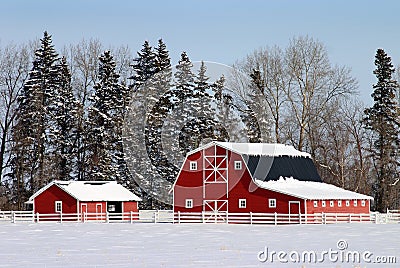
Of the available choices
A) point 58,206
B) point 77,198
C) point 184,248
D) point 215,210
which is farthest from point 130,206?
point 184,248

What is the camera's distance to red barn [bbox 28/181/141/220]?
154 ft

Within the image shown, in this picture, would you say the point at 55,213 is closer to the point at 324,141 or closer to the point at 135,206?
the point at 135,206

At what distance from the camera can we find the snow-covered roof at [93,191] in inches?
1855

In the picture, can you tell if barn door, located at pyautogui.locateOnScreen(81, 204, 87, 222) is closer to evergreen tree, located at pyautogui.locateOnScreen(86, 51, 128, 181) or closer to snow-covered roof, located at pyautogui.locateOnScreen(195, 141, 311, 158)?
evergreen tree, located at pyautogui.locateOnScreen(86, 51, 128, 181)

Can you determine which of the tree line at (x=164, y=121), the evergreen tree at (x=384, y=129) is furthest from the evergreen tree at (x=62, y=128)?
the evergreen tree at (x=384, y=129)

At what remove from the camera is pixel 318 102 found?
55.0 metres

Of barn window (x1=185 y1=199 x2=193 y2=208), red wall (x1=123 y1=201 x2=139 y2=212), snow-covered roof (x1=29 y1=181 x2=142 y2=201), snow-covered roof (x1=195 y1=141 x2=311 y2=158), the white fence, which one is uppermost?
snow-covered roof (x1=195 y1=141 x2=311 y2=158)

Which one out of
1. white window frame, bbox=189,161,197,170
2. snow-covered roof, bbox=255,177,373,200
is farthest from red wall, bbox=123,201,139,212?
snow-covered roof, bbox=255,177,373,200

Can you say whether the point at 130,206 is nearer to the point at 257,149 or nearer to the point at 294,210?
the point at 257,149

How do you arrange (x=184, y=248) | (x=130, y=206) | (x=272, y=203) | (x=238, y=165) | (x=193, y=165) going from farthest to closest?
(x=130, y=206) < (x=193, y=165) < (x=238, y=165) < (x=272, y=203) < (x=184, y=248)

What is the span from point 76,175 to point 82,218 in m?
12.2

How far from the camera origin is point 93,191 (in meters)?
48.3

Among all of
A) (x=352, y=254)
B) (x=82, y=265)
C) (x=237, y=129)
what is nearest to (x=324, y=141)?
(x=237, y=129)

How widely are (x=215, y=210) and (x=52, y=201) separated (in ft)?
36.0
